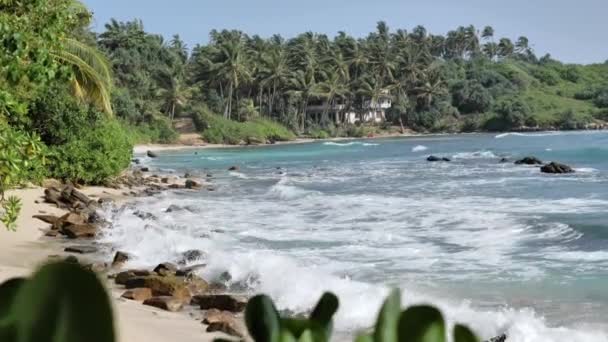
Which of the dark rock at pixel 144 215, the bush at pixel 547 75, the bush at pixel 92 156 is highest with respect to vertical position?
the bush at pixel 547 75

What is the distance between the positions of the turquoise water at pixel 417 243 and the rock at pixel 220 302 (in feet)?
2.90

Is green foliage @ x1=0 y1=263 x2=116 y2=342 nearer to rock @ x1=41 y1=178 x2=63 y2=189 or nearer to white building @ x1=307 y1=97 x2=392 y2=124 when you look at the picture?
rock @ x1=41 y1=178 x2=63 y2=189

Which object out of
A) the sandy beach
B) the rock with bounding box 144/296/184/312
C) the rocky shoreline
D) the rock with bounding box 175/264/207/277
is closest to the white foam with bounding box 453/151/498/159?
the rocky shoreline

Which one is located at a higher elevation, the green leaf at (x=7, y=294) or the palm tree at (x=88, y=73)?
the palm tree at (x=88, y=73)

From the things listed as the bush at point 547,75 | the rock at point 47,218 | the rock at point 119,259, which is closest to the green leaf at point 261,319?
the rock at point 119,259

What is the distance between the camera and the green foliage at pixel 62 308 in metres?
0.58

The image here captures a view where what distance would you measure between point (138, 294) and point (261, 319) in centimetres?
879

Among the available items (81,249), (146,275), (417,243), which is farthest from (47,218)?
(417,243)

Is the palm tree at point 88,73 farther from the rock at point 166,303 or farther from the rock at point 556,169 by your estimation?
the rock at point 556,169

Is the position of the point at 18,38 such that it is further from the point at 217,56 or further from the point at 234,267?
the point at 217,56

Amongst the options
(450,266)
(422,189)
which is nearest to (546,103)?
(422,189)

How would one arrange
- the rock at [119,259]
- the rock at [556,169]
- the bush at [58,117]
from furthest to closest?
the rock at [556,169]
the bush at [58,117]
the rock at [119,259]

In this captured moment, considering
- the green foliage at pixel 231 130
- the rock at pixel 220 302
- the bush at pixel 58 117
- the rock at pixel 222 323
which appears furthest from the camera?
the green foliage at pixel 231 130

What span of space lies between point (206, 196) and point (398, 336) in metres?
24.4
